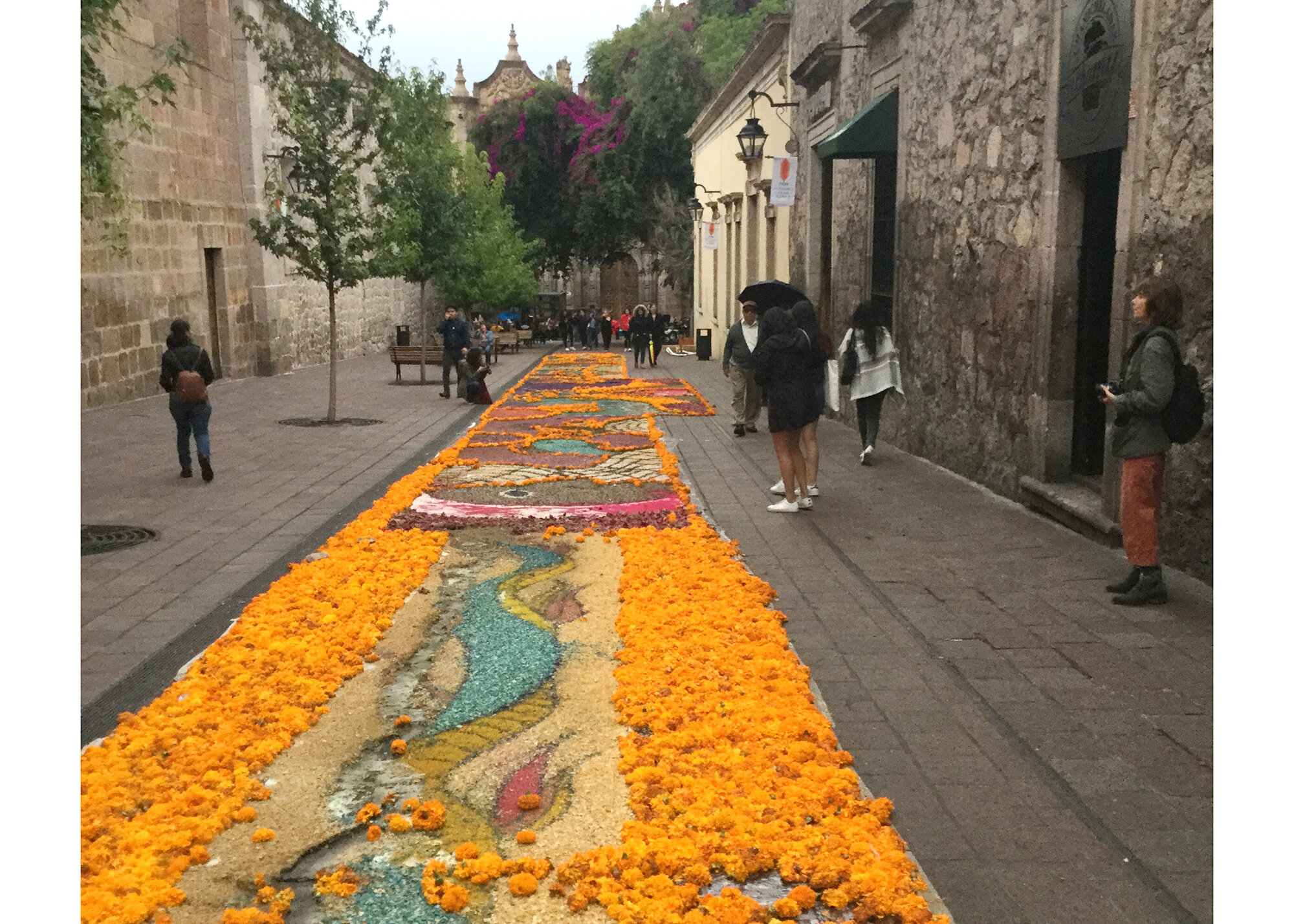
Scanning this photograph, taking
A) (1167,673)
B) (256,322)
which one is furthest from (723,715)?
(256,322)

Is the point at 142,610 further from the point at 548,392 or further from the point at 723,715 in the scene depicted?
the point at 548,392

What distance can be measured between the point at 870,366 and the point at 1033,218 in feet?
8.97

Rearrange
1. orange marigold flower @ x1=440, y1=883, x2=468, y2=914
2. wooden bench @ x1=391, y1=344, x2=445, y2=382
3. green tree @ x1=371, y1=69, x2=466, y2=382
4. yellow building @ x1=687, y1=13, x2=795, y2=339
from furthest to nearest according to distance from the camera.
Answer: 1. wooden bench @ x1=391, y1=344, x2=445, y2=382
2. yellow building @ x1=687, y1=13, x2=795, y2=339
3. green tree @ x1=371, y1=69, x2=466, y2=382
4. orange marigold flower @ x1=440, y1=883, x2=468, y2=914

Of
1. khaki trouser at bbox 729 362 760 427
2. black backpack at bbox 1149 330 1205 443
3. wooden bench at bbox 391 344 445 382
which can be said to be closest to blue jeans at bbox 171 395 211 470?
khaki trouser at bbox 729 362 760 427

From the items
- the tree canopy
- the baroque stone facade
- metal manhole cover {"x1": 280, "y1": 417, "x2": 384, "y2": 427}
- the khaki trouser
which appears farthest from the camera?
the tree canopy

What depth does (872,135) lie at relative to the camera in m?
12.8

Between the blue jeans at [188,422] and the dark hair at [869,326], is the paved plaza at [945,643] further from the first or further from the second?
the dark hair at [869,326]

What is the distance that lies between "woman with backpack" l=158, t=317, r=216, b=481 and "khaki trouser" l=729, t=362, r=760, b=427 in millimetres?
6068

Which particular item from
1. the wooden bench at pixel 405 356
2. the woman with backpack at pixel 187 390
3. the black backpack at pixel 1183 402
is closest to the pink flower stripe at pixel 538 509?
the woman with backpack at pixel 187 390

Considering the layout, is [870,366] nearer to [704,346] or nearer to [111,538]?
[111,538]

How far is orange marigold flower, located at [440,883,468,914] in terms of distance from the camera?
127 inches

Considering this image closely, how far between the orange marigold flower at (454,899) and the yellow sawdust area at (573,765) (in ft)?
0.31

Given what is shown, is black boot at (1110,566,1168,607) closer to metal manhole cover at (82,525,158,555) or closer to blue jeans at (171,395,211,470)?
metal manhole cover at (82,525,158,555)

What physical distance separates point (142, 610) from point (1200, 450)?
591 cm
